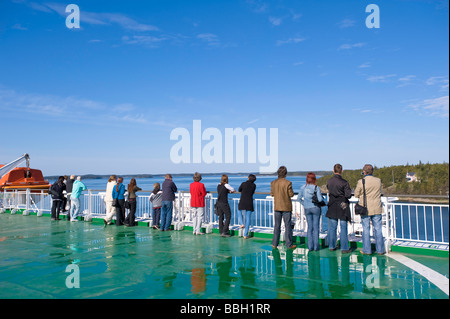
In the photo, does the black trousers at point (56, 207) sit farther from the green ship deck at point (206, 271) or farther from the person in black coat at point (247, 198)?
the person in black coat at point (247, 198)

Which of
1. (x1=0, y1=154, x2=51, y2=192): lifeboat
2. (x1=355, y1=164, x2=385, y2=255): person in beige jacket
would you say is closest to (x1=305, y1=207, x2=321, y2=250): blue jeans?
(x1=355, y1=164, x2=385, y2=255): person in beige jacket

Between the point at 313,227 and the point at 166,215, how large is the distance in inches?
205

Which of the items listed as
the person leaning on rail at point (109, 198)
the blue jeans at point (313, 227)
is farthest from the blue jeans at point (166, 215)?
the blue jeans at point (313, 227)

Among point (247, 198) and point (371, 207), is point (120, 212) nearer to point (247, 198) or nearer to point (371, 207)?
point (247, 198)

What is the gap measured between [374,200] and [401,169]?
427ft

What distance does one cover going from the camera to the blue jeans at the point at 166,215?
11.1 m

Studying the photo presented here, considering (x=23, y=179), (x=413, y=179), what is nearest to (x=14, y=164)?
(x=23, y=179)

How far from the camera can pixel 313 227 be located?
782 cm

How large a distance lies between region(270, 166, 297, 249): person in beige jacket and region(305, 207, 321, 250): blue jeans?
18.3 inches

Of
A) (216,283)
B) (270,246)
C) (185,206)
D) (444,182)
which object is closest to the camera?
(216,283)
